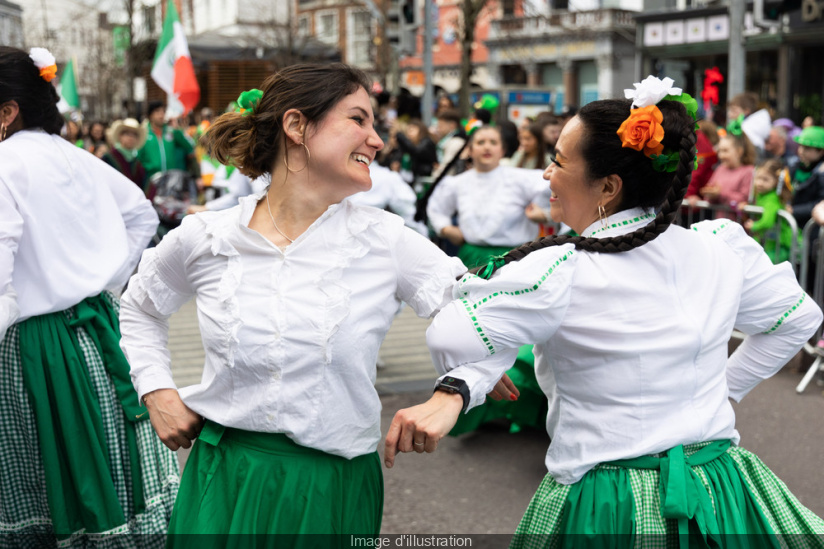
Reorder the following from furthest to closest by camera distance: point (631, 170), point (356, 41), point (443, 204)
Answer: point (356, 41) < point (443, 204) < point (631, 170)

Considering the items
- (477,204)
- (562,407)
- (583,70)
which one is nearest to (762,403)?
(477,204)

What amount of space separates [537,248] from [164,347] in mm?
1124

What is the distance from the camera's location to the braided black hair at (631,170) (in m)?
2.14

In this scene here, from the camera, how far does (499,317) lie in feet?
6.66

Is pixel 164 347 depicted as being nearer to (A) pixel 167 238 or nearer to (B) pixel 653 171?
(A) pixel 167 238

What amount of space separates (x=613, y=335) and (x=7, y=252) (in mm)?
1831

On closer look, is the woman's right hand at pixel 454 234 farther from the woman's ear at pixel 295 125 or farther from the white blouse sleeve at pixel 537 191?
the woman's ear at pixel 295 125

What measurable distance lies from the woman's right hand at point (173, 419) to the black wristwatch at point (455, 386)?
2.44ft

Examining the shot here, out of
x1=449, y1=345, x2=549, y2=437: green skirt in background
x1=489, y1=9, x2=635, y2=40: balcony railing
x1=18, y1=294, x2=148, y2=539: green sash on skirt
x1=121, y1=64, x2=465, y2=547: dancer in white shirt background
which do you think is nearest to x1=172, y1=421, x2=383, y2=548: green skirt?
x1=121, y1=64, x2=465, y2=547: dancer in white shirt background

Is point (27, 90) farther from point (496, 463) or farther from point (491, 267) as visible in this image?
point (496, 463)

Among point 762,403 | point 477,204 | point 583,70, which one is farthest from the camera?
point 583,70

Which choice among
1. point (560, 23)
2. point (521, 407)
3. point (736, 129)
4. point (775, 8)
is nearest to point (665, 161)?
point (521, 407)

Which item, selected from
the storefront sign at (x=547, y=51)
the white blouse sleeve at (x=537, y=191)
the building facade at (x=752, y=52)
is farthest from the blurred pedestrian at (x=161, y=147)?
the storefront sign at (x=547, y=51)

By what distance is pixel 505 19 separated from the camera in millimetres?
36844
